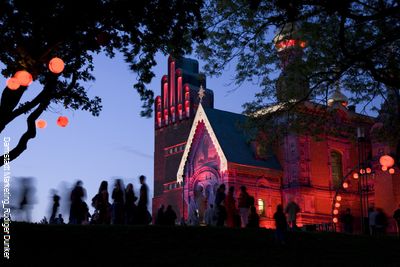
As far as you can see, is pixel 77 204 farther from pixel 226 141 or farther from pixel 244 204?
pixel 226 141

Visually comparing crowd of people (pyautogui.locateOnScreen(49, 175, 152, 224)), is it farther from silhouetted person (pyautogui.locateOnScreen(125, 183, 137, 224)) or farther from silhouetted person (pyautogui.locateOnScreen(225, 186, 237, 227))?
silhouetted person (pyautogui.locateOnScreen(225, 186, 237, 227))

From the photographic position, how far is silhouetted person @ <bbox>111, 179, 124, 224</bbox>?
70.1 feet

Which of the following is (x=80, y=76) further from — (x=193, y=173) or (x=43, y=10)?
(x=193, y=173)

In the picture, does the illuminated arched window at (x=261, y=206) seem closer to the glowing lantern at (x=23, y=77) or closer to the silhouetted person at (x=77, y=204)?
the silhouetted person at (x=77, y=204)

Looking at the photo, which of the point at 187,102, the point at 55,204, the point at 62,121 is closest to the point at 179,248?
the point at 62,121

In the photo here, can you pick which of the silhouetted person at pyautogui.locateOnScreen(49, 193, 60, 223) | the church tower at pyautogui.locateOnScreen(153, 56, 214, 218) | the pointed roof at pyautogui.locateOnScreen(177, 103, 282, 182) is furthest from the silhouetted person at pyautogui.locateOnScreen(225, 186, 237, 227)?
the church tower at pyautogui.locateOnScreen(153, 56, 214, 218)

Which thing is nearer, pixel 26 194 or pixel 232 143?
pixel 26 194

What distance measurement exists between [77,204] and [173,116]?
147ft

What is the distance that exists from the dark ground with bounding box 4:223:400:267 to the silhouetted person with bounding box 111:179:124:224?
8.75 ft

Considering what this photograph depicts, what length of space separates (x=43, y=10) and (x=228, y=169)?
30281 mm

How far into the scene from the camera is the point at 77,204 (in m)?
A: 21.8

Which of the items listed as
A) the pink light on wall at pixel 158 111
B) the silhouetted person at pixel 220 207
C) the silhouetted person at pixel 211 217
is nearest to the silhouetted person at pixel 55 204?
the silhouetted person at pixel 220 207

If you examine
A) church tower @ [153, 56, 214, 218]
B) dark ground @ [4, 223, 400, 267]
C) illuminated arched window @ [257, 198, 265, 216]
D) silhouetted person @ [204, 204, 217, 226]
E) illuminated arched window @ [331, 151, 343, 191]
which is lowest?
dark ground @ [4, 223, 400, 267]

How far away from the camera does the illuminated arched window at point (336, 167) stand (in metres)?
47.2
